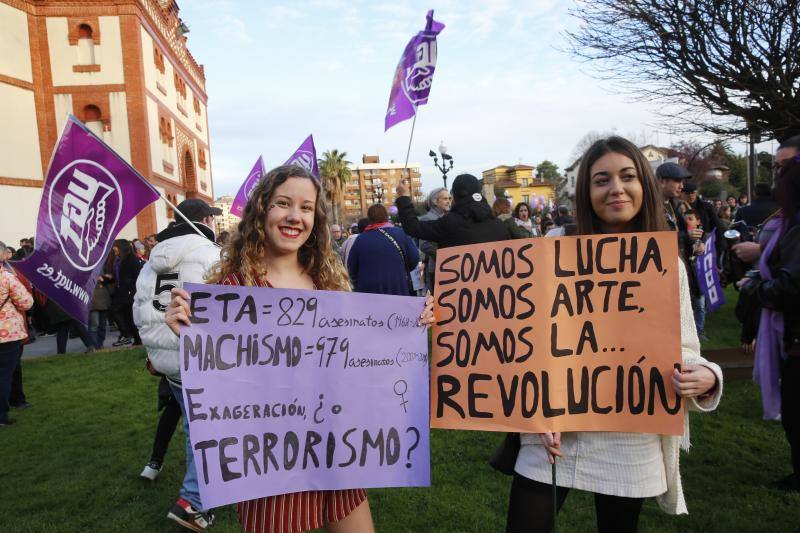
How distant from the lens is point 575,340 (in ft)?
6.23

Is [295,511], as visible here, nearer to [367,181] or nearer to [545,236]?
[545,236]

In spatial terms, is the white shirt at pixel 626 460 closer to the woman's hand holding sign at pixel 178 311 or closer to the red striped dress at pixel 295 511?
the red striped dress at pixel 295 511

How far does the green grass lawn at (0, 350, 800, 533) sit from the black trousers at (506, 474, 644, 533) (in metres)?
1.40

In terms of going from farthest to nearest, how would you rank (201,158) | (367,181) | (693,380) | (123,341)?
(367,181), (201,158), (123,341), (693,380)

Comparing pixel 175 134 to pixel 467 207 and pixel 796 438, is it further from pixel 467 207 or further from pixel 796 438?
pixel 796 438

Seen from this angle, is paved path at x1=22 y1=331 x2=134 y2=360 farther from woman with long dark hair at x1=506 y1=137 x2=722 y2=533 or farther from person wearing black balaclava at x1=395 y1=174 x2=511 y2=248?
woman with long dark hair at x1=506 y1=137 x2=722 y2=533

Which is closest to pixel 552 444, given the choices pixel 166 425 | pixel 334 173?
pixel 166 425

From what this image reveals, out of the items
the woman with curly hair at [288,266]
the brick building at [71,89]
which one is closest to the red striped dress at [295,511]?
the woman with curly hair at [288,266]

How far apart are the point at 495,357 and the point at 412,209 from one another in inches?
149

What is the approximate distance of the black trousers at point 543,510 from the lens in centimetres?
192

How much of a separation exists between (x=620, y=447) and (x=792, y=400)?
1903mm

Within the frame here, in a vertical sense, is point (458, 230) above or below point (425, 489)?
above

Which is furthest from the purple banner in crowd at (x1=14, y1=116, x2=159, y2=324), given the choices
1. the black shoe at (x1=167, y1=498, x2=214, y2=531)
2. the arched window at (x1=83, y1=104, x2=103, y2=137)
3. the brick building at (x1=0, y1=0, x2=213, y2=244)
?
the arched window at (x1=83, y1=104, x2=103, y2=137)

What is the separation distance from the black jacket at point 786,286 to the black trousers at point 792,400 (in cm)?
12
